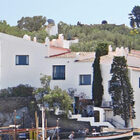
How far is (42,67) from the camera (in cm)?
5406

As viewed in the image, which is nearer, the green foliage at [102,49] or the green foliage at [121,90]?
the green foliage at [121,90]

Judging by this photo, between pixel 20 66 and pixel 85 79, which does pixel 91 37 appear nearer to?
pixel 85 79

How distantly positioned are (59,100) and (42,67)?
5016 mm

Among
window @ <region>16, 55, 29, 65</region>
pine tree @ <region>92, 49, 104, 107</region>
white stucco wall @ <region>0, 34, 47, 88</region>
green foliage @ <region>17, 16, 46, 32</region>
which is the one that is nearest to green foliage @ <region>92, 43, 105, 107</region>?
pine tree @ <region>92, 49, 104, 107</region>

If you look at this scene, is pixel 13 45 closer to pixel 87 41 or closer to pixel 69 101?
pixel 69 101

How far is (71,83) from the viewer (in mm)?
54062

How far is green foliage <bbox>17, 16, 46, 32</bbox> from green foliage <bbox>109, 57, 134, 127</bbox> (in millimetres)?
44084

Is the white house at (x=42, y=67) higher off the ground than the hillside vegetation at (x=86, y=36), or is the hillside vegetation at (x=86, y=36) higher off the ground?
the hillside vegetation at (x=86, y=36)

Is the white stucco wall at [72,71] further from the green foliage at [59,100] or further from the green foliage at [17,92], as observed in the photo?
the green foliage at [59,100]

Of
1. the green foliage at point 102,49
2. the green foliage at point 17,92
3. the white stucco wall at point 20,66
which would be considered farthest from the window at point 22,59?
the green foliage at point 102,49

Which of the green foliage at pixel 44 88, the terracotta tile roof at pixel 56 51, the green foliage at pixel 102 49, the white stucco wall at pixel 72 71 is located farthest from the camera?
the terracotta tile roof at pixel 56 51

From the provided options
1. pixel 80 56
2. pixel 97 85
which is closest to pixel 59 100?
pixel 97 85

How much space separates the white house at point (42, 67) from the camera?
5294 cm

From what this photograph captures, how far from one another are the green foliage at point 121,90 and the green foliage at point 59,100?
A: 4014 millimetres
